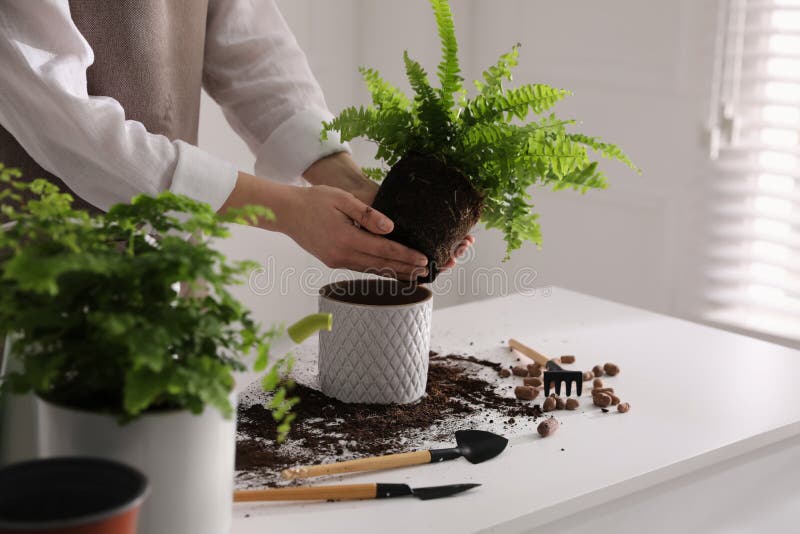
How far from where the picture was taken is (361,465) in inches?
46.1

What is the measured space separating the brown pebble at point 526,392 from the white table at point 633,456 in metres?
0.06

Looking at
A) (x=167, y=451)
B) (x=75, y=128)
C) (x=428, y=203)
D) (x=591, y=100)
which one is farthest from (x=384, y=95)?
(x=591, y=100)

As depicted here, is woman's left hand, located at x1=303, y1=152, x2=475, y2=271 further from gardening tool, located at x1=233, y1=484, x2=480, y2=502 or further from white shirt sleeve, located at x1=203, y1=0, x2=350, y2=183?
gardening tool, located at x1=233, y1=484, x2=480, y2=502

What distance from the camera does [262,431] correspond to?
1.30 m

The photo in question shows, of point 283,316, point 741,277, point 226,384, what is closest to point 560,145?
point 226,384

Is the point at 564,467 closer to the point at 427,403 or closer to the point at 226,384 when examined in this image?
the point at 427,403

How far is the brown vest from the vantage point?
5.35 feet

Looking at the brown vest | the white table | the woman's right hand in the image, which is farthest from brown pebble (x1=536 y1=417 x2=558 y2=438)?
the brown vest

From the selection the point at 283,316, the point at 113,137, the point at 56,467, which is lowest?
the point at 283,316

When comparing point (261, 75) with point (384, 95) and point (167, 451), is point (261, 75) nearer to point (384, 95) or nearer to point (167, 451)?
point (384, 95)

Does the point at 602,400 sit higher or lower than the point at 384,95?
lower

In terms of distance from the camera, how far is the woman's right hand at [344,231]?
1.48 m

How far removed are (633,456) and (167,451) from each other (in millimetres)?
702

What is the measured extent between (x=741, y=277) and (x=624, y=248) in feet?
1.56
